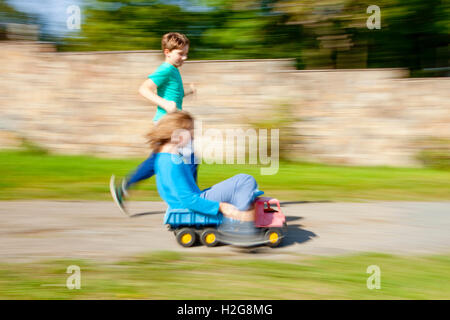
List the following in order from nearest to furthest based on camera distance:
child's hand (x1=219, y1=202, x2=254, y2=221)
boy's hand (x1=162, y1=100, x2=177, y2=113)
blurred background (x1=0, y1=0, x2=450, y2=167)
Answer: child's hand (x1=219, y1=202, x2=254, y2=221) → boy's hand (x1=162, y1=100, x2=177, y2=113) → blurred background (x1=0, y1=0, x2=450, y2=167)

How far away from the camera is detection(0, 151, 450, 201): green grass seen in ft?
21.3

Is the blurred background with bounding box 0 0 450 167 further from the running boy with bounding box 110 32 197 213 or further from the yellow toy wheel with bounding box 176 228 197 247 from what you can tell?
the yellow toy wheel with bounding box 176 228 197 247

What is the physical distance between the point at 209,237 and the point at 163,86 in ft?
5.46

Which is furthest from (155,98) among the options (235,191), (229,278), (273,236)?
(229,278)

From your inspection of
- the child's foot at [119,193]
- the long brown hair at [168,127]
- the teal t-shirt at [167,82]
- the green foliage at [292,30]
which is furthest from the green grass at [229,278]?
the green foliage at [292,30]

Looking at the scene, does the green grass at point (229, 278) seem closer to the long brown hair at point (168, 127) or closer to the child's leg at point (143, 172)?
the long brown hair at point (168, 127)

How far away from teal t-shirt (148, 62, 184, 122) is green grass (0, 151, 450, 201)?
1592 mm

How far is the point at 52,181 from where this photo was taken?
705cm

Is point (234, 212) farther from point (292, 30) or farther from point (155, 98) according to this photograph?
point (292, 30)

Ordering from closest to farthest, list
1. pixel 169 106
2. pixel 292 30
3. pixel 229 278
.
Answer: pixel 229 278, pixel 169 106, pixel 292 30

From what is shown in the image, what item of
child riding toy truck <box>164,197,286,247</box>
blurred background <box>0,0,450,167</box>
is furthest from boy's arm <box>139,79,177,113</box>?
blurred background <box>0,0,450,167</box>

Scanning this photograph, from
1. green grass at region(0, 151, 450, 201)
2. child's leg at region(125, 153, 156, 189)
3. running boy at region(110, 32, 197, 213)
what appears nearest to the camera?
running boy at region(110, 32, 197, 213)

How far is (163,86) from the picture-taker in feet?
16.6

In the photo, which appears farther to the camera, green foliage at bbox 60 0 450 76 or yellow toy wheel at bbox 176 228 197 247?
green foliage at bbox 60 0 450 76
